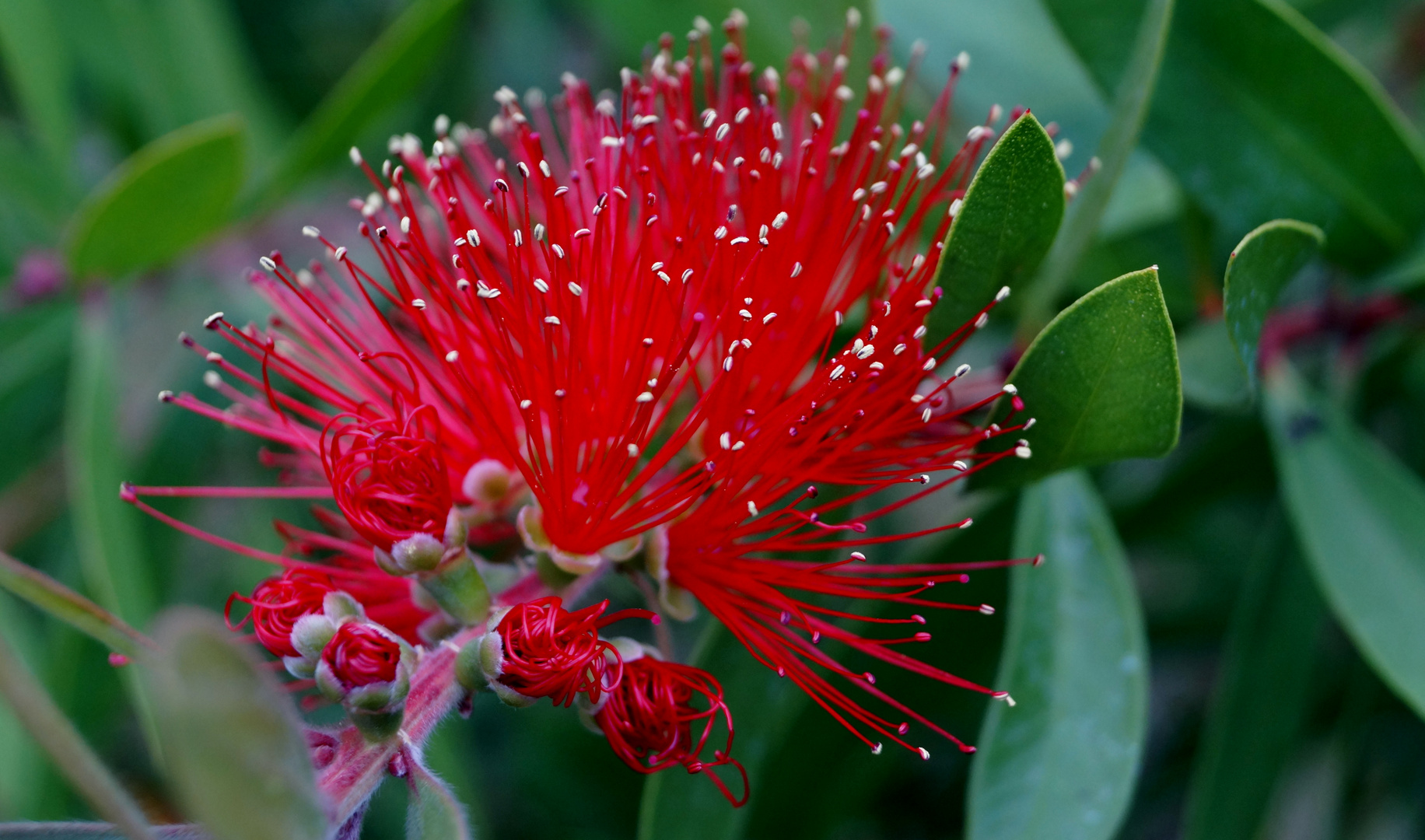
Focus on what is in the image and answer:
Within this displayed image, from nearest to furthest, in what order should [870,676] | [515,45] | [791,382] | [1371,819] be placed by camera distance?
[870,676] < [791,382] < [1371,819] < [515,45]

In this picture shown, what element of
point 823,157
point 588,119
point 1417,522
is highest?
point 588,119

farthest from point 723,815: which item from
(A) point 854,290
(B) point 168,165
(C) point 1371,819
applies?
(C) point 1371,819

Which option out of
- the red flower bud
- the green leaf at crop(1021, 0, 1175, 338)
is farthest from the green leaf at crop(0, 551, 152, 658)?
the green leaf at crop(1021, 0, 1175, 338)

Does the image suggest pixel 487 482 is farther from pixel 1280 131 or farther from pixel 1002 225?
pixel 1280 131

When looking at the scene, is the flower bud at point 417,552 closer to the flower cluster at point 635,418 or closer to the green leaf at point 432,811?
the flower cluster at point 635,418

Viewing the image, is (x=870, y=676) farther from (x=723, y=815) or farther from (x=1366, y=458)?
(x=1366, y=458)

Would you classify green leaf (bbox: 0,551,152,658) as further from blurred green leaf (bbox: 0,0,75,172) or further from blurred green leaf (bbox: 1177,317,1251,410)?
blurred green leaf (bbox: 0,0,75,172)
